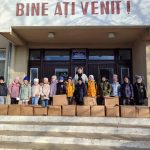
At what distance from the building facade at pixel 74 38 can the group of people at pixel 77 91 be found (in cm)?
161

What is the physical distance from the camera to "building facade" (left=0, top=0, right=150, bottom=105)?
984 centimetres

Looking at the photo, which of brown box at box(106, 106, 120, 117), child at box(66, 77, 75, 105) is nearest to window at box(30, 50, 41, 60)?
child at box(66, 77, 75, 105)

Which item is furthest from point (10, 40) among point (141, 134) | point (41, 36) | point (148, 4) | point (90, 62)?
point (141, 134)

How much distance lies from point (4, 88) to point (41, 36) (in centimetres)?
298

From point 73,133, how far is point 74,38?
17.6ft

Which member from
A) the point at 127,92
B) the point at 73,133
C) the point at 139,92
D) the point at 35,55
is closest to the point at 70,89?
the point at 127,92

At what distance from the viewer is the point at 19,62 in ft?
39.5

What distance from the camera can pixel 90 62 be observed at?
12.3m

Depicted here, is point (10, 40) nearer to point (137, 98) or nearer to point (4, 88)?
point (4, 88)

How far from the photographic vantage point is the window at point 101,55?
40.5ft

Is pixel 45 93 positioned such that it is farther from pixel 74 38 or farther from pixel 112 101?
pixel 74 38

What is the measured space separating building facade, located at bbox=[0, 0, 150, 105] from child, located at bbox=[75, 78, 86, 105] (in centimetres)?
220

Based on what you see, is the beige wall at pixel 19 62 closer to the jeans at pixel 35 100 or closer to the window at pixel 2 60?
the window at pixel 2 60

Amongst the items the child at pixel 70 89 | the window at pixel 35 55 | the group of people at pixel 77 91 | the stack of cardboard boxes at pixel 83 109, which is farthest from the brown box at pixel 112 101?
the window at pixel 35 55
